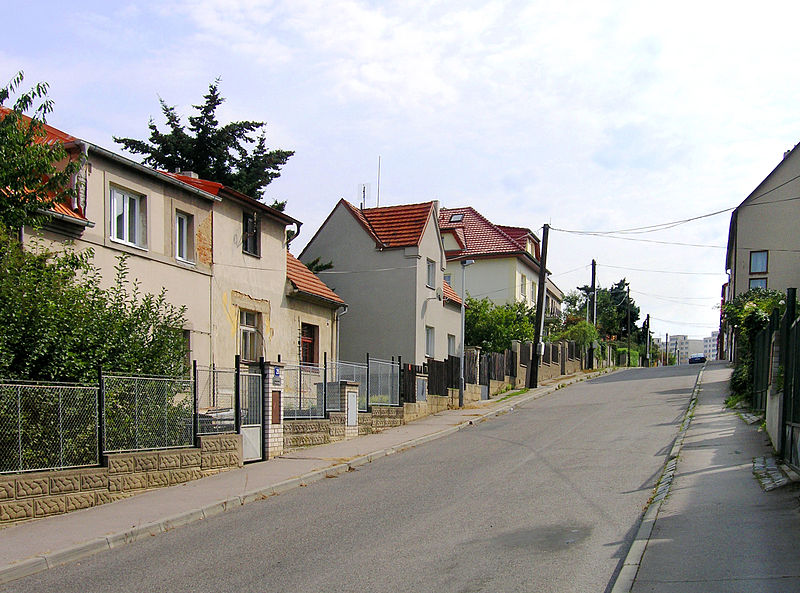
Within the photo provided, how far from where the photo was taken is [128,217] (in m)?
19.0

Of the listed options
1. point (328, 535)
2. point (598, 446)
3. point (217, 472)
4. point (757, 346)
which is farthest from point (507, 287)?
point (328, 535)

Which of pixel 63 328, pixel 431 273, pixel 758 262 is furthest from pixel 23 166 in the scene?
pixel 758 262

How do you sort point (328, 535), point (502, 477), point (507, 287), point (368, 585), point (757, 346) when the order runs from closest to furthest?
1. point (368, 585)
2. point (328, 535)
3. point (502, 477)
4. point (757, 346)
5. point (507, 287)

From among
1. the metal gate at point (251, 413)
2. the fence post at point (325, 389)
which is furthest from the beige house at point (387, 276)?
the metal gate at point (251, 413)

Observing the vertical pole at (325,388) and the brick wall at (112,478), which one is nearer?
the brick wall at (112,478)

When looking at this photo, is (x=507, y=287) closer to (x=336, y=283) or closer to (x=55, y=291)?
(x=336, y=283)

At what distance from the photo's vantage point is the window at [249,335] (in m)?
23.2

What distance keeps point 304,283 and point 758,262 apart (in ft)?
126

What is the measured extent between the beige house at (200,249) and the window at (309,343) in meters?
0.04

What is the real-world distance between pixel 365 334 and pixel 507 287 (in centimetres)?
2106

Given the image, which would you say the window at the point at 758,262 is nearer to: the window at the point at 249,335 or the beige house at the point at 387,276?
the beige house at the point at 387,276

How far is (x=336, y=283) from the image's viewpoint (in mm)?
35062

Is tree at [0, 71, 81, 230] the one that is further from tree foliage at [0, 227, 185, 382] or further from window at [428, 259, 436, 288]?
window at [428, 259, 436, 288]

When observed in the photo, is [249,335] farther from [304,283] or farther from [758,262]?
[758,262]
